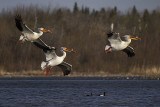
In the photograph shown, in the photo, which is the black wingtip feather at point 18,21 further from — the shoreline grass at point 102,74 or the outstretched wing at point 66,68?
the shoreline grass at point 102,74

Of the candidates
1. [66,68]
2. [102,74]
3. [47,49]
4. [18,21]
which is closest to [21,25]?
[18,21]

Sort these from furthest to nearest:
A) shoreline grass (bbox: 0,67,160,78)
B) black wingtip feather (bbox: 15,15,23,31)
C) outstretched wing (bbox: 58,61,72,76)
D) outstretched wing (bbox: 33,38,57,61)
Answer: shoreline grass (bbox: 0,67,160,78), outstretched wing (bbox: 58,61,72,76), outstretched wing (bbox: 33,38,57,61), black wingtip feather (bbox: 15,15,23,31)

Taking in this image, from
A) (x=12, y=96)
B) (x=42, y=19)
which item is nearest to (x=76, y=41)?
(x=42, y=19)

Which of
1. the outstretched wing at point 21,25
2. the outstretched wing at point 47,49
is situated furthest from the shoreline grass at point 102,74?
the outstretched wing at point 21,25

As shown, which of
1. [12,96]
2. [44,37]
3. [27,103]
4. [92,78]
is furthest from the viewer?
[92,78]

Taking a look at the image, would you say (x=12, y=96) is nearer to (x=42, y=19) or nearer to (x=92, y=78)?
(x=92, y=78)

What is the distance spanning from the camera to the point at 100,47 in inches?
1515

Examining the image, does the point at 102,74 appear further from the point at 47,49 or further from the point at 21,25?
the point at 21,25

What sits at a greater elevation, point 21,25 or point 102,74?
point 21,25

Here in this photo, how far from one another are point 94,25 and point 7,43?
9286mm

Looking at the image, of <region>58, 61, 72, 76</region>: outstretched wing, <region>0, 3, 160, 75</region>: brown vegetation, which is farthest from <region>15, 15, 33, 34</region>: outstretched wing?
<region>0, 3, 160, 75</region>: brown vegetation

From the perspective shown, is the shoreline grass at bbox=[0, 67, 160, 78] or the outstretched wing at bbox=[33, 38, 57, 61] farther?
the shoreline grass at bbox=[0, 67, 160, 78]

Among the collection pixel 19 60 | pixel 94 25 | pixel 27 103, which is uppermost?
pixel 94 25

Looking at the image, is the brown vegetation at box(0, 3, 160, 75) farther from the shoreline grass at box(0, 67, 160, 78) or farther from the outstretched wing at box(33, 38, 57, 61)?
the outstretched wing at box(33, 38, 57, 61)
